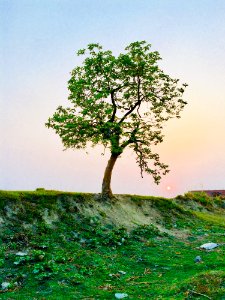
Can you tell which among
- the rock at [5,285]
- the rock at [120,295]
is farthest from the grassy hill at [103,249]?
the rock at [120,295]

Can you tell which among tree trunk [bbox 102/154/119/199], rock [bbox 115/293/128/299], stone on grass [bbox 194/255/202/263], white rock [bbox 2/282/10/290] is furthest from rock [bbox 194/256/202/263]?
tree trunk [bbox 102/154/119/199]

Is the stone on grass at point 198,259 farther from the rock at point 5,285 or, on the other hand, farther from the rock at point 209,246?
the rock at point 5,285

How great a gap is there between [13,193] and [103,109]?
31.9 ft

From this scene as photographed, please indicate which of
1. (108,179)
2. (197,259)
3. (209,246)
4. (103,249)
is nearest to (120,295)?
(197,259)

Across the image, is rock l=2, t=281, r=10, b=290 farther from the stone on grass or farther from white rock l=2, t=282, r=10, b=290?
the stone on grass

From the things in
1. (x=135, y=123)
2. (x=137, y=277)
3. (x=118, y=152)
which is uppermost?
(x=135, y=123)

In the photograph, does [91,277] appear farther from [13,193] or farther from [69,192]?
[69,192]

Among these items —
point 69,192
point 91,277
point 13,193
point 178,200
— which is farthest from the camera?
A: point 178,200

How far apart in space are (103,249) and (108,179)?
11.2 meters

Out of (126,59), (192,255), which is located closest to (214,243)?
(192,255)

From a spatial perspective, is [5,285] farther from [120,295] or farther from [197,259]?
[197,259]

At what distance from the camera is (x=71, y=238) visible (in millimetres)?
23094

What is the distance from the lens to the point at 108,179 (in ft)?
107

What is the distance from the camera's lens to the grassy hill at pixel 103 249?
14.6 meters
